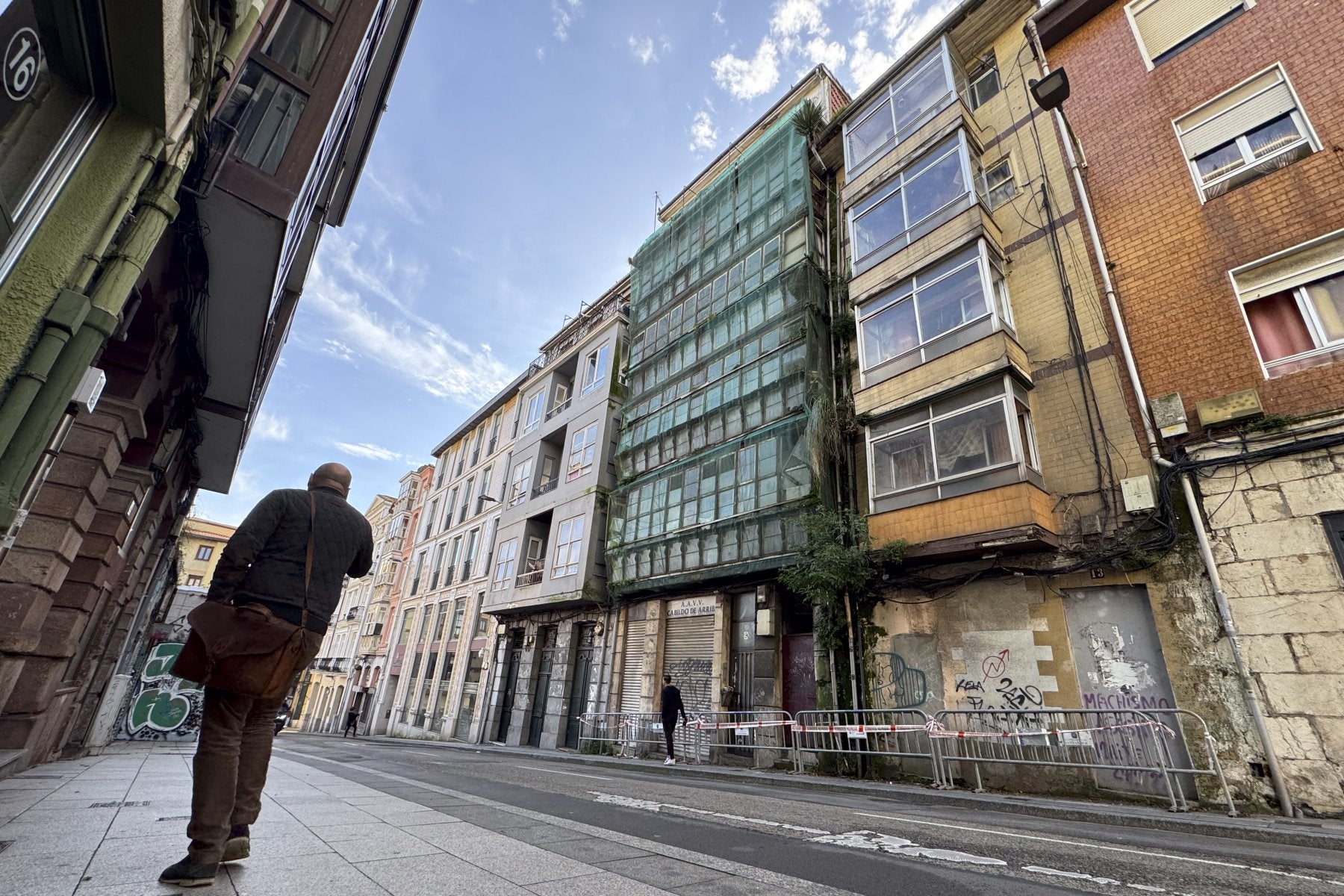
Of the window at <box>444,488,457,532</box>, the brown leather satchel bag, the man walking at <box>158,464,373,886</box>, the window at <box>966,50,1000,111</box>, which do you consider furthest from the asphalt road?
the window at <box>444,488,457,532</box>

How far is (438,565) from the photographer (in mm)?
31781

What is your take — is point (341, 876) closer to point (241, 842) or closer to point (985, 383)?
point (241, 842)

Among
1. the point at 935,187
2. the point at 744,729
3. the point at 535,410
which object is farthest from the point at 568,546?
the point at 935,187

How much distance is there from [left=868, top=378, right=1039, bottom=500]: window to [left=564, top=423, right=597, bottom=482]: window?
12.1 metres

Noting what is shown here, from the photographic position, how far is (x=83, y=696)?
9094 mm

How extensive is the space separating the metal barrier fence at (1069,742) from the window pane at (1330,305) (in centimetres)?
630

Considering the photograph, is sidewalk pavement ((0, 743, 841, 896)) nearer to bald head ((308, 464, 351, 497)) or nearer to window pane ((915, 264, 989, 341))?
bald head ((308, 464, 351, 497))

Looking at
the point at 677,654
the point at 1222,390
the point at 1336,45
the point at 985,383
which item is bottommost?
the point at 677,654

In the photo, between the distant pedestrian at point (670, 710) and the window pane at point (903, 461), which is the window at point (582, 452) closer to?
the distant pedestrian at point (670, 710)

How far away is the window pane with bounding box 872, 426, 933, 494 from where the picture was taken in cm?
1198

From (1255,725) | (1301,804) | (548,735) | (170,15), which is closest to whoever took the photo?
(170,15)

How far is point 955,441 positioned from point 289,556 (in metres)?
11.4

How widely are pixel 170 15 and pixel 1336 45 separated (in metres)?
15.3

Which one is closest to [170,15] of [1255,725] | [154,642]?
[1255,725]
